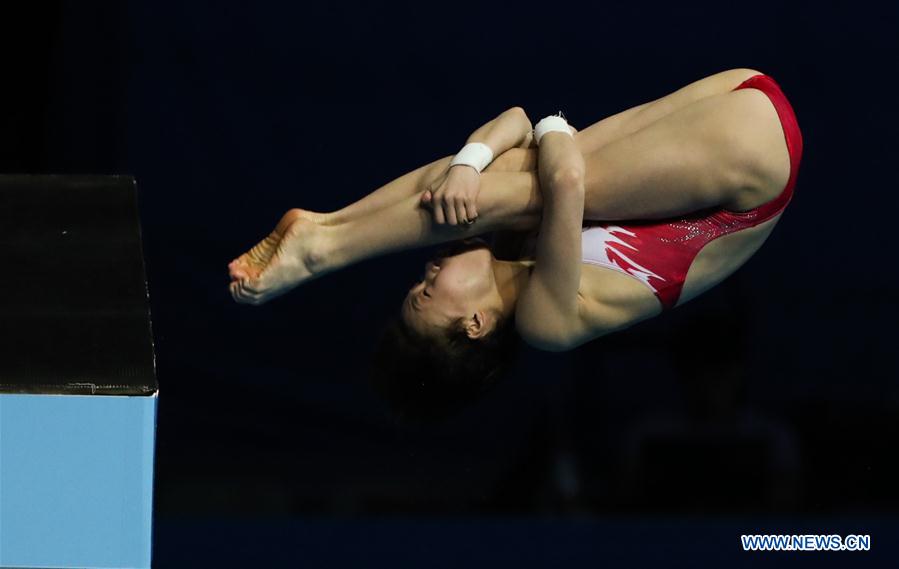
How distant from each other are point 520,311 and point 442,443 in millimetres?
1185

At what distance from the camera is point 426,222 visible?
7.13 feet

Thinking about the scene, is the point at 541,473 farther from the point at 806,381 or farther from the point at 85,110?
the point at 85,110

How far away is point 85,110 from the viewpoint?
3.51 m

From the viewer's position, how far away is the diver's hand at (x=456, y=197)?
2121 mm

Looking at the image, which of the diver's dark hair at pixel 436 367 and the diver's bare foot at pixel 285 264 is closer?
the diver's bare foot at pixel 285 264

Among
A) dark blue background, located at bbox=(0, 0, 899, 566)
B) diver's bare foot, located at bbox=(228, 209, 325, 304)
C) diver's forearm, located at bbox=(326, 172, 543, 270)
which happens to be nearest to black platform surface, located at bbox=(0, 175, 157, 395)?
diver's bare foot, located at bbox=(228, 209, 325, 304)

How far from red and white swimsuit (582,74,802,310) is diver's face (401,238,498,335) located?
0.18m

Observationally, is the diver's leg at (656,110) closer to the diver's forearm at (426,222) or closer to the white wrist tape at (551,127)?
the white wrist tape at (551,127)

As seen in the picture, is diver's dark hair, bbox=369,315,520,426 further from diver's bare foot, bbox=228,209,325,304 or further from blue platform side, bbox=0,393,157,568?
blue platform side, bbox=0,393,157,568

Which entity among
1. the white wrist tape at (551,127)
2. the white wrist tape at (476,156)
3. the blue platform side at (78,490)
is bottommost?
the blue platform side at (78,490)

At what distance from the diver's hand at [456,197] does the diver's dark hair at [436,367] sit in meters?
0.23

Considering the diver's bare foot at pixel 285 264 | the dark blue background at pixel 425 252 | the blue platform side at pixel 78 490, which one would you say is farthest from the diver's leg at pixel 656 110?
the dark blue background at pixel 425 252

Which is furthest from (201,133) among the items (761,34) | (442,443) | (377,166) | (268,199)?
(761,34)

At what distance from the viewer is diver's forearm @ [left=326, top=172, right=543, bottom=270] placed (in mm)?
2170
